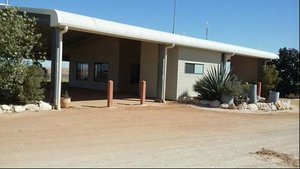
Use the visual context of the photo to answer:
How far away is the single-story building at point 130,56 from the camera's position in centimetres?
1516

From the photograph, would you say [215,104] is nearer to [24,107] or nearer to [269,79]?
[24,107]

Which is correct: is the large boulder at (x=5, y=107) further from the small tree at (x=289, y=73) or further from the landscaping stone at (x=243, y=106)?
the small tree at (x=289, y=73)

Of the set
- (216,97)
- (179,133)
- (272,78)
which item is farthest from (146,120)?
(272,78)

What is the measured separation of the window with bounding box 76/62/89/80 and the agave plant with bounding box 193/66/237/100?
9714mm

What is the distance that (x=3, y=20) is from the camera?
14.6 metres

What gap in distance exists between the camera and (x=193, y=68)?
22234mm

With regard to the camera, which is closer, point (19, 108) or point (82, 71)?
point (19, 108)

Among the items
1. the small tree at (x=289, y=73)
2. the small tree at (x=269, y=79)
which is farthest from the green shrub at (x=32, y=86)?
the small tree at (x=289, y=73)

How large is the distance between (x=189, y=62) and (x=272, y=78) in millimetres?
8668

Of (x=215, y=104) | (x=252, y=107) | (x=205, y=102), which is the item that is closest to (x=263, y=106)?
(x=252, y=107)

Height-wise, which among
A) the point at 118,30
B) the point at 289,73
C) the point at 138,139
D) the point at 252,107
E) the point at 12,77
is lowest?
the point at 138,139

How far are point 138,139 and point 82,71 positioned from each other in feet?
62.4

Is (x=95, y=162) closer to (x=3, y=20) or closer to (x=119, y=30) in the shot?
(x=3, y=20)

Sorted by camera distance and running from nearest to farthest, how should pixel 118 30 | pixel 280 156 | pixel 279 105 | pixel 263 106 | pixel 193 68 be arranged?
pixel 280 156 < pixel 118 30 < pixel 263 106 < pixel 279 105 < pixel 193 68
